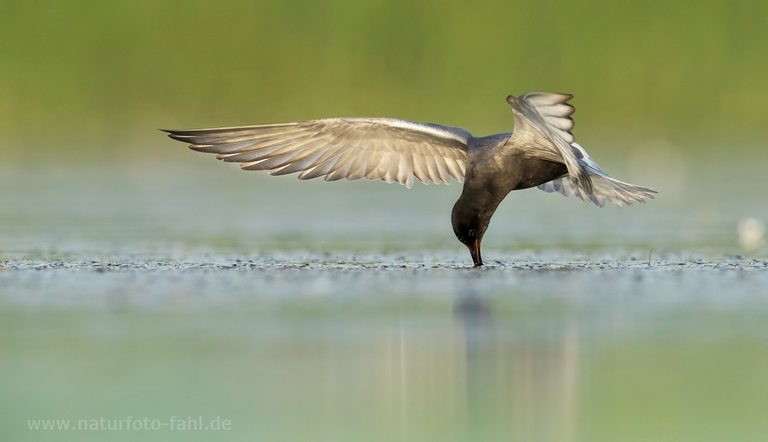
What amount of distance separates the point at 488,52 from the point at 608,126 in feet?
6.92

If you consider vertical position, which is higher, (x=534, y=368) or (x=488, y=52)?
(x=488, y=52)

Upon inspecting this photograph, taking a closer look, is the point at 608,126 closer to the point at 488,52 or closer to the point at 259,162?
the point at 488,52

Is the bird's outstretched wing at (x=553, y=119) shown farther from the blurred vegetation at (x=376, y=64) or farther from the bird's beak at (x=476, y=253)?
the blurred vegetation at (x=376, y=64)

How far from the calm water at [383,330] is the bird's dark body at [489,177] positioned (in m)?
0.26

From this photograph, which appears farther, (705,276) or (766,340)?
(705,276)

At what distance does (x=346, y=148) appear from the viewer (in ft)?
29.2

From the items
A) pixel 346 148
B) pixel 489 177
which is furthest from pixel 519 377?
pixel 346 148

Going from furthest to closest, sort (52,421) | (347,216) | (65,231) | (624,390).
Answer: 1. (347,216)
2. (65,231)
3. (624,390)
4. (52,421)

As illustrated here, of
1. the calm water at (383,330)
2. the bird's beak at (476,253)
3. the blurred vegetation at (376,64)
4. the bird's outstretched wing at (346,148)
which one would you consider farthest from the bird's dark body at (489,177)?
the blurred vegetation at (376,64)

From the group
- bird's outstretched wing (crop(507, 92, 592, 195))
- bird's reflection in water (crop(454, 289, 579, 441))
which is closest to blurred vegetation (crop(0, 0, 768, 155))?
bird's outstretched wing (crop(507, 92, 592, 195))

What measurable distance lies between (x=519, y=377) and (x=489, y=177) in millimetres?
3382

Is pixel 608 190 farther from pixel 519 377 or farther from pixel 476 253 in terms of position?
pixel 519 377

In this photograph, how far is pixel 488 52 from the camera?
63.1 feet

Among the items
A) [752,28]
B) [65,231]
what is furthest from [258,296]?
[752,28]
